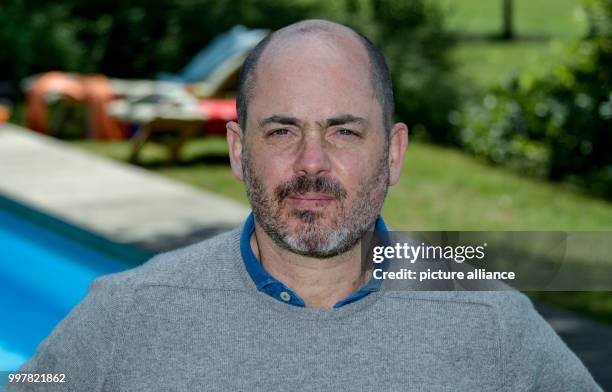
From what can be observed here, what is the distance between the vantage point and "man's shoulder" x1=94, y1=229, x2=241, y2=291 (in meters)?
2.35

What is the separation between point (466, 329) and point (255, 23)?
55.5 ft

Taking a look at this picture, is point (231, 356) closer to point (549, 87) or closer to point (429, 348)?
point (429, 348)

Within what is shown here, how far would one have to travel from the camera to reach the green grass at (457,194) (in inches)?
382

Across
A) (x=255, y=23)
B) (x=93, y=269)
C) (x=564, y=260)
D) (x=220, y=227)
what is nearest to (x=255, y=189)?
(x=564, y=260)

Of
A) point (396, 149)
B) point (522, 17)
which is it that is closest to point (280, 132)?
point (396, 149)

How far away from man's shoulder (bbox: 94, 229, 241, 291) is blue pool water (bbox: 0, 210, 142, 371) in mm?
3697

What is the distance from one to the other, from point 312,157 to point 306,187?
0.07m

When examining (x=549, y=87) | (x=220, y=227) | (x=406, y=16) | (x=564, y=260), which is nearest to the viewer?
(x=564, y=260)

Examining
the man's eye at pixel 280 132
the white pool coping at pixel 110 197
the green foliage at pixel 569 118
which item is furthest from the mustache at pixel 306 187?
the green foliage at pixel 569 118

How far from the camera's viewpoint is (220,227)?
8.95m

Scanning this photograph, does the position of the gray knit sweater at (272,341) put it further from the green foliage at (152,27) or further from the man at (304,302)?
the green foliage at (152,27)

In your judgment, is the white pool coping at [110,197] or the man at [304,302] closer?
the man at [304,302]

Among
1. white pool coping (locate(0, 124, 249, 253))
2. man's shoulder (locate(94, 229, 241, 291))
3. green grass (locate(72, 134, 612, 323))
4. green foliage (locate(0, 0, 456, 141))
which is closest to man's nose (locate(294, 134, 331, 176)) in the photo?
man's shoulder (locate(94, 229, 241, 291))

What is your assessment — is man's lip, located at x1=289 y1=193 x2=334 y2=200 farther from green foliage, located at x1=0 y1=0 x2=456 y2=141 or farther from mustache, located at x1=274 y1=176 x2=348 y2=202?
green foliage, located at x1=0 y1=0 x2=456 y2=141
